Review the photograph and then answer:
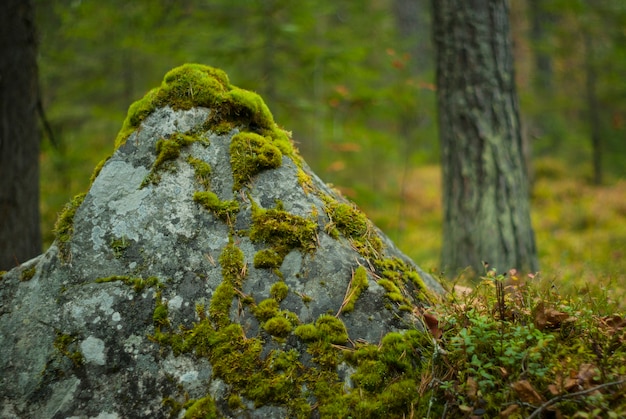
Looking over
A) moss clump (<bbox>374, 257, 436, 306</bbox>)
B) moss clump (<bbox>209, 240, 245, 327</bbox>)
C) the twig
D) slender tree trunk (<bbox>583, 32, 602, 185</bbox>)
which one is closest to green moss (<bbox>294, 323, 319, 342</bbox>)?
moss clump (<bbox>209, 240, 245, 327</bbox>)

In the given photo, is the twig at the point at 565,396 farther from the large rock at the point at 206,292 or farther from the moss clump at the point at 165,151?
the moss clump at the point at 165,151

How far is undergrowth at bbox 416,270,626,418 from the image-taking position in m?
1.92

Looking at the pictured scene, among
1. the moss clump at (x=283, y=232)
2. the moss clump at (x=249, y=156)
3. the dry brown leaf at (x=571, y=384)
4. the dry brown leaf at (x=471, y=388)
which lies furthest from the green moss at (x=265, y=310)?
the dry brown leaf at (x=571, y=384)

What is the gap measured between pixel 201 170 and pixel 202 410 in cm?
143

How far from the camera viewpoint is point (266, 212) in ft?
8.92

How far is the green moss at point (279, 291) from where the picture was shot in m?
2.46

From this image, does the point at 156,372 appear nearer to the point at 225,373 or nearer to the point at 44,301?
the point at 225,373

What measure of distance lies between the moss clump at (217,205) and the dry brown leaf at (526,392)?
1765 millimetres

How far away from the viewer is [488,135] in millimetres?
5312

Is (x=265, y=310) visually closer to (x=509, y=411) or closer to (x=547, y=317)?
(x=509, y=411)

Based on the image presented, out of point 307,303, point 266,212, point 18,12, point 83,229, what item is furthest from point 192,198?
point 18,12

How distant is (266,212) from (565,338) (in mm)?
1776

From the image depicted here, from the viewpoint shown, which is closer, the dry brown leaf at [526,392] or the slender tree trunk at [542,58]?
the dry brown leaf at [526,392]

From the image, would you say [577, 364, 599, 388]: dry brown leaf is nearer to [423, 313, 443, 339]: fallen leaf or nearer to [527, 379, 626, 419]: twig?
[527, 379, 626, 419]: twig
